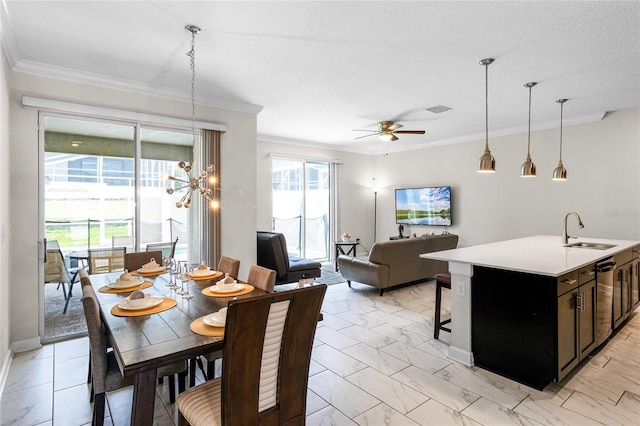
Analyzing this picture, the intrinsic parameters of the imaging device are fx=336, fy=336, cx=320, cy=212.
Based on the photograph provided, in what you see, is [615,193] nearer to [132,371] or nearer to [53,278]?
[132,371]

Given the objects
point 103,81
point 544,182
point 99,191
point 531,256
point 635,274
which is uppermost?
point 103,81

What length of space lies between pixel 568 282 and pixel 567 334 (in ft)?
1.29

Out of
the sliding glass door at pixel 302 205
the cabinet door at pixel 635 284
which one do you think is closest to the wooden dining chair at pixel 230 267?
the sliding glass door at pixel 302 205

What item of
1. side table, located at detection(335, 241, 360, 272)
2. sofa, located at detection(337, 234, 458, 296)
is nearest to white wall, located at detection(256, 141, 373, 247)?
side table, located at detection(335, 241, 360, 272)

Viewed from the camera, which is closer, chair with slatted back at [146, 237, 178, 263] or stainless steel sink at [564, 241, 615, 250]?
stainless steel sink at [564, 241, 615, 250]

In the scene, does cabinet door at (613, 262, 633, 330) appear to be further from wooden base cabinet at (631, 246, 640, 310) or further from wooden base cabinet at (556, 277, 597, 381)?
wooden base cabinet at (556, 277, 597, 381)

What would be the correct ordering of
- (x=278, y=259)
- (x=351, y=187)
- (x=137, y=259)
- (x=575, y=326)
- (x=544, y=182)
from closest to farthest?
(x=575, y=326), (x=137, y=259), (x=278, y=259), (x=544, y=182), (x=351, y=187)

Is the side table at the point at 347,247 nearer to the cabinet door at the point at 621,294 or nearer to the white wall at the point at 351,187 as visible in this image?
the white wall at the point at 351,187

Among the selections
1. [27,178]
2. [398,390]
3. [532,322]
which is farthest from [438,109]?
[27,178]

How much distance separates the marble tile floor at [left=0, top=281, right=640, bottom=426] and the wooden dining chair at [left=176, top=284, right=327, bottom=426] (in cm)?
75

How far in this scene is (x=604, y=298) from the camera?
10.1 feet

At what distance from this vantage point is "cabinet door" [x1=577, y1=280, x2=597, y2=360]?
2.69 metres

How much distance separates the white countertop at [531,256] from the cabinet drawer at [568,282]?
7 centimetres

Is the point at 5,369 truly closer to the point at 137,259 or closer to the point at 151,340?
the point at 137,259
